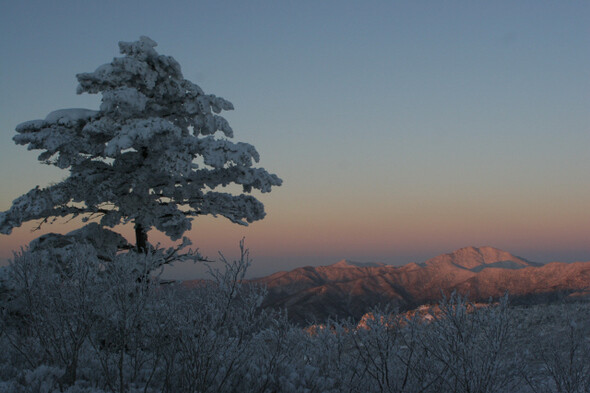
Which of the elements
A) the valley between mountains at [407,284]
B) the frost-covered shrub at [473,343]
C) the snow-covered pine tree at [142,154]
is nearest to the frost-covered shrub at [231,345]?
the frost-covered shrub at [473,343]

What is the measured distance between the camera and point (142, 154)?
505 inches

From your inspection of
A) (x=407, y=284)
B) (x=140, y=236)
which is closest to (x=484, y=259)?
(x=407, y=284)

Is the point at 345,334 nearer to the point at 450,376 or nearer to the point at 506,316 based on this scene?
the point at 450,376

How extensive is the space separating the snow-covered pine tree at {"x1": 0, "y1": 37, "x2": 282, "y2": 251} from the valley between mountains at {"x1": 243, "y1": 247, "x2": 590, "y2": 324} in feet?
170

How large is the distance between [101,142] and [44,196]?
2015 millimetres

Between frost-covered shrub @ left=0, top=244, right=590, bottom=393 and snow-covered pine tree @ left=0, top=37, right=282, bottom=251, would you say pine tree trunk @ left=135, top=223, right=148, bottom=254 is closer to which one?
snow-covered pine tree @ left=0, top=37, right=282, bottom=251

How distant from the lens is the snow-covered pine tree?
11391 mm

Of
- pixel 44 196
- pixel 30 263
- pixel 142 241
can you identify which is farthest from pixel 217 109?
pixel 30 263

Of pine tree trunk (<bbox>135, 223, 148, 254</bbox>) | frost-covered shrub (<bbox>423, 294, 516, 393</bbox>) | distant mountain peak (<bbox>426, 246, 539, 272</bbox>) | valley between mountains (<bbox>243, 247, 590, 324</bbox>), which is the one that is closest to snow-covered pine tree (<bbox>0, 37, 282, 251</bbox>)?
pine tree trunk (<bbox>135, 223, 148, 254</bbox>)

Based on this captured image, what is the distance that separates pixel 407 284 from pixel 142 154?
98352mm

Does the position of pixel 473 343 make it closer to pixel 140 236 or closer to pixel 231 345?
pixel 231 345

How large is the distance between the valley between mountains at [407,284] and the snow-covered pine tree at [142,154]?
170 ft

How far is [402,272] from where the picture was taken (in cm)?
10881

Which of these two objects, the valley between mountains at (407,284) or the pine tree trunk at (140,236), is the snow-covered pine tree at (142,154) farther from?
the valley between mountains at (407,284)
